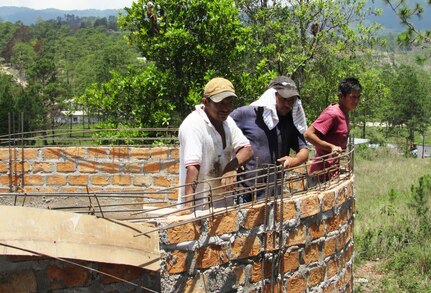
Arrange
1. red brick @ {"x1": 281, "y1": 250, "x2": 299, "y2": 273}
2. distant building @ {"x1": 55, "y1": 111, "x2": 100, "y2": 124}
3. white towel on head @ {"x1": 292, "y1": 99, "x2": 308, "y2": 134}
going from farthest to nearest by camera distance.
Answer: distant building @ {"x1": 55, "y1": 111, "x2": 100, "y2": 124} → white towel on head @ {"x1": 292, "y1": 99, "x2": 308, "y2": 134} → red brick @ {"x1": 281, "y1": 250, "x2": 299, "y2": 273}

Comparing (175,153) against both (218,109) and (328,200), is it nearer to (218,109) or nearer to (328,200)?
(218,109)

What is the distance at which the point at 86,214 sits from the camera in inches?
112

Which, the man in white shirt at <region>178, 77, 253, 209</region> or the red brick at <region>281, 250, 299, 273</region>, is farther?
the man in white shirt at <region>178, 77, 253, 209</region>

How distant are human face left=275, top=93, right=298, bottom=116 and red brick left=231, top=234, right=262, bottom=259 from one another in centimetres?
142

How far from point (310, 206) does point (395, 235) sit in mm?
4365

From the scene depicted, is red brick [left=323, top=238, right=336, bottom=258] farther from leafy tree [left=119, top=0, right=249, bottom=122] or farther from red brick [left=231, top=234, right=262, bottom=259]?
leafy tree [left=119, top=0, right=249, bottom=122]

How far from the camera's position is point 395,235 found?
7492 mm

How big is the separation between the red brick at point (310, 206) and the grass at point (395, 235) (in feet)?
8.92

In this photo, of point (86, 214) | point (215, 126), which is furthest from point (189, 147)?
point (86, 214)

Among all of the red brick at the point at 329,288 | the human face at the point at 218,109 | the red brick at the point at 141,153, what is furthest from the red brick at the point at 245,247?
the red brick at the point at 141,153

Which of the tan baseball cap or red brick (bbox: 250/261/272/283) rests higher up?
the tan baseball cap

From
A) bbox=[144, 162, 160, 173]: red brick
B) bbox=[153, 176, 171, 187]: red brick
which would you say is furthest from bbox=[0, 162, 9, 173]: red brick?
bbox=[153, 176, 171, 187]: red brick

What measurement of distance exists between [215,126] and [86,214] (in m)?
1.29

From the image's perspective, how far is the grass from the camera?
6.17 metres
